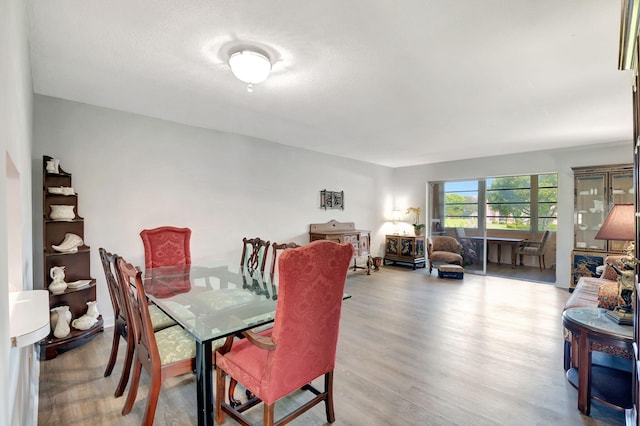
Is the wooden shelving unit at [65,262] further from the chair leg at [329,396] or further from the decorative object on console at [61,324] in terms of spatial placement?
the chair leg at [329,396]

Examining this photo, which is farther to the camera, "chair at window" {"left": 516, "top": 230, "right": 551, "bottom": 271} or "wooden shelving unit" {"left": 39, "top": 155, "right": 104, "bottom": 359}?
"chair at window" {"left": 516, "top": 230, "right": 551, "bottom": 271}

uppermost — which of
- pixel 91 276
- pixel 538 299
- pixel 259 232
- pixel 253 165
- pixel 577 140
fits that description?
pixel 577 140

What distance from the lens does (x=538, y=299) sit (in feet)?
15.0

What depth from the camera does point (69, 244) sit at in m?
2.86

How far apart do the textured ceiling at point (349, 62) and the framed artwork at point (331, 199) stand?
2.05 metres

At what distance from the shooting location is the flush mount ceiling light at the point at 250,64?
2.12 metres

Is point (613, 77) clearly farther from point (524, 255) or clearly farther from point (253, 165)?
point (524, 255)

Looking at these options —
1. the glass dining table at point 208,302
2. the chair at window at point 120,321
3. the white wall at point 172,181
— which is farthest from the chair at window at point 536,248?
the chair at window at point 120,321

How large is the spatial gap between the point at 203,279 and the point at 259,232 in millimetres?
1985

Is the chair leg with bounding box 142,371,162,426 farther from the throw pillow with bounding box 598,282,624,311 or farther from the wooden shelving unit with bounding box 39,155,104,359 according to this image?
the throw pillow with bounding box 598,282,624,311

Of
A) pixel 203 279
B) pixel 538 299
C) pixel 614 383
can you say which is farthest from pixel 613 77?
pixel 203 279

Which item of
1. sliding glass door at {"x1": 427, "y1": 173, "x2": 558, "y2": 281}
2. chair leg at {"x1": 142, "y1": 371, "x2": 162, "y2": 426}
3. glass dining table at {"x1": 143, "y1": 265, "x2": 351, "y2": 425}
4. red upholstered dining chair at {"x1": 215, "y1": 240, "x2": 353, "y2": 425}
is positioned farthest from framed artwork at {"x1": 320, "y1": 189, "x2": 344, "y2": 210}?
chair leg at {"x1": 142, "y1": 371, "x2": 162, "y2": 426}

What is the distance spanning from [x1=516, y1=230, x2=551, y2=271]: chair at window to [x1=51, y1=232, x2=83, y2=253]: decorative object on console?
861 cm

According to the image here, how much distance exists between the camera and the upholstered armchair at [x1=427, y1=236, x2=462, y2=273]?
6.27 m
